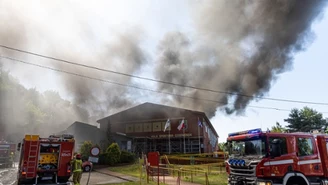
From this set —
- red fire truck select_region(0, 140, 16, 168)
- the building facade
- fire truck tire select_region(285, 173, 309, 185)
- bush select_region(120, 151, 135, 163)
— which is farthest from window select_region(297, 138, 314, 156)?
red fire truck select_region(0, 140, 16, 168)

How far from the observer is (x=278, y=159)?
757 cm

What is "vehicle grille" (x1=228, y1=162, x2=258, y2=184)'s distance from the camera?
7570mm

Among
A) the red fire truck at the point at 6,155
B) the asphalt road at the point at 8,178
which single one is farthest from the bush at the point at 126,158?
the red fire truck at the point at 6,155

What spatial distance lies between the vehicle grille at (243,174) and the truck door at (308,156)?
1.64m

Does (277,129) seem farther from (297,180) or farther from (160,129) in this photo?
(297,180)

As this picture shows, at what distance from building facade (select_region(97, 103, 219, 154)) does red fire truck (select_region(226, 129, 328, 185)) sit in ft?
73.5

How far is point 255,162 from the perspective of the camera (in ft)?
24.9

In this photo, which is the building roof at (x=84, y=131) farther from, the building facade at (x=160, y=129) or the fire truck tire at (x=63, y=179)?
the fire truck tire at (x=63, y=179)

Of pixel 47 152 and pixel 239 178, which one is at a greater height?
pixel 47 152

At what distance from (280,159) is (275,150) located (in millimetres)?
300

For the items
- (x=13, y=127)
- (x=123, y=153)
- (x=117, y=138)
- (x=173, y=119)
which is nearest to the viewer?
(x=123, y=153)

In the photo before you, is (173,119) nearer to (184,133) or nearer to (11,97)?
(184,133)

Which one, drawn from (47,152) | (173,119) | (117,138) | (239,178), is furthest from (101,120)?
(239,178)

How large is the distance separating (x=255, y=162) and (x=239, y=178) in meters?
0.93
